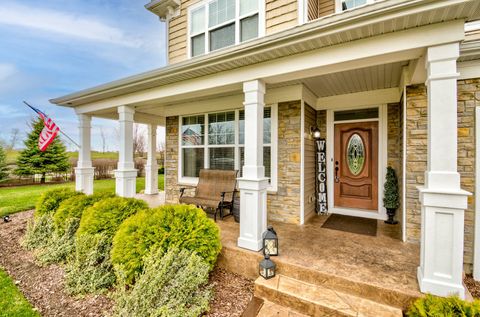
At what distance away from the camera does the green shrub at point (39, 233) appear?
4.15 meters

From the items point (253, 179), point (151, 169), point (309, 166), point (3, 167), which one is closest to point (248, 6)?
point (309, 166)

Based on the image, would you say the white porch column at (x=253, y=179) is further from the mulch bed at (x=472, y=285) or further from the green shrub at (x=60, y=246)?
the green shrub at (x=60, y=246)

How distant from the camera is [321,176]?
203 inches

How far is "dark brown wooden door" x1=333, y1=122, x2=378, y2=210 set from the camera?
482 cm

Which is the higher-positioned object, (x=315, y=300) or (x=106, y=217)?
(x=106, y=217)

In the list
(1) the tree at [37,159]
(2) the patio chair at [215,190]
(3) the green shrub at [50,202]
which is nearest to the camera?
(3) the green shrub at [50,202]

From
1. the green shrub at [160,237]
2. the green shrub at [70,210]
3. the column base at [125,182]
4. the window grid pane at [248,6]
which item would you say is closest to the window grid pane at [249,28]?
the window grid pane at [248,6]

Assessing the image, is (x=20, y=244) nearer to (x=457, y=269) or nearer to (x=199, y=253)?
(x=199, y=253)

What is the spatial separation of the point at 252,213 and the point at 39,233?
4.18 metres

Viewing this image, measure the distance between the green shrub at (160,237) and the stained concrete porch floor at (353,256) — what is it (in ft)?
1.68

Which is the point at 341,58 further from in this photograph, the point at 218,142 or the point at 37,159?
the point at 37,159

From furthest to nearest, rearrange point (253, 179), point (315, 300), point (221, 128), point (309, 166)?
point (221, 128) < point (309, 166) < point (253, 179) < point (315, 300)

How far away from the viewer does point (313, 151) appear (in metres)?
5.14

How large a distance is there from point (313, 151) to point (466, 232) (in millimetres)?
2766
